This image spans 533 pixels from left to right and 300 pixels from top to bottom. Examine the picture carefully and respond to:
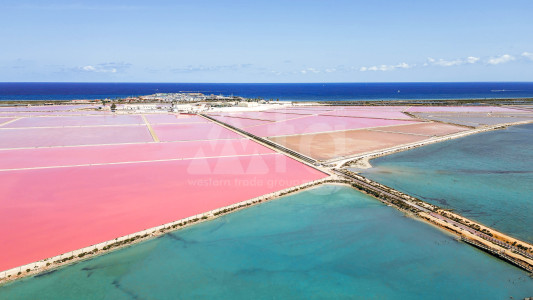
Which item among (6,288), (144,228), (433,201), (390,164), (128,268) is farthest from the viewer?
(390,164)

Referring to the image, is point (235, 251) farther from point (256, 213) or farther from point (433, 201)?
point (433, 201)

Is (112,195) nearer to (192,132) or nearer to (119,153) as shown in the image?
(119,153)

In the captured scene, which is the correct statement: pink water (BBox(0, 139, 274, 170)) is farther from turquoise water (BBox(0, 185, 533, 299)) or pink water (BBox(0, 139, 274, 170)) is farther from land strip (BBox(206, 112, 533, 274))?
turquoise water (BBox(0, 185, 533, 299))

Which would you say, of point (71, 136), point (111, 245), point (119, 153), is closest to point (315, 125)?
point (119, 153)

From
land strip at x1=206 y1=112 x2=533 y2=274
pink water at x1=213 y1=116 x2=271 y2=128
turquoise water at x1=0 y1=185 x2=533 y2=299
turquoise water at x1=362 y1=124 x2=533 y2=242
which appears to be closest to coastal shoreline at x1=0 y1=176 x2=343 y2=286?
turquoise water at x1=0 y1=185 x2=533 y2=299

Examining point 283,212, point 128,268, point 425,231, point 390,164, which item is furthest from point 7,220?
point 390,164

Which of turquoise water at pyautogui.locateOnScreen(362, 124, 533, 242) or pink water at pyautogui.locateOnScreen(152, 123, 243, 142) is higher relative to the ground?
pink water at pyautogui.locateOnScreen(152, 123, 243, 142)
